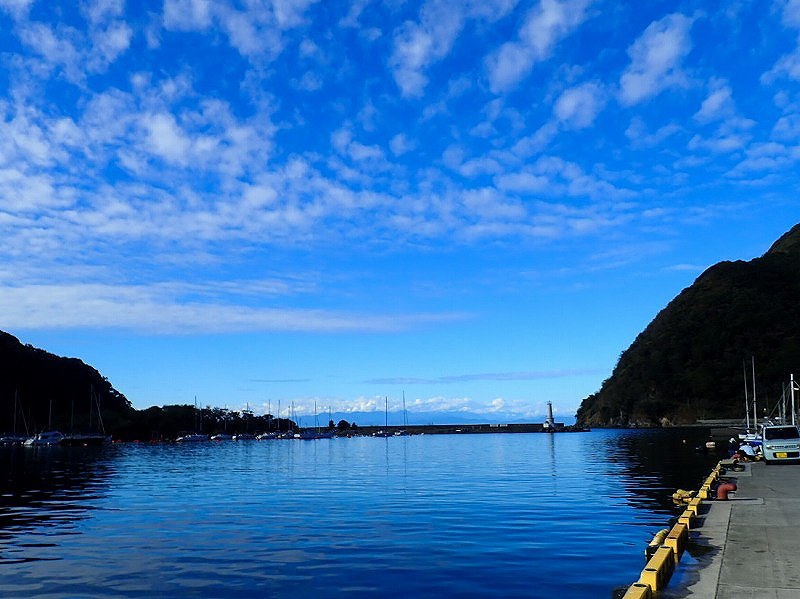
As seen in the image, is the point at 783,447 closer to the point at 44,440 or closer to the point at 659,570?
the point at 659,570

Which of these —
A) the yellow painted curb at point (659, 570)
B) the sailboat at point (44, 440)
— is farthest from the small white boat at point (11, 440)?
the yellow painted curb at point (659, 570)

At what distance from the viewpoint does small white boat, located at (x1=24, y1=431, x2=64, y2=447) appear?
173000 millimetres

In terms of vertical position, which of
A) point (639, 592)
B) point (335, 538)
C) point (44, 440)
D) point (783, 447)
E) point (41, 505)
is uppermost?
point (639, 592)

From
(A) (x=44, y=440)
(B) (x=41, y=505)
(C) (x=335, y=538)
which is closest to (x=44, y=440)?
(A) (x=44, y=440)

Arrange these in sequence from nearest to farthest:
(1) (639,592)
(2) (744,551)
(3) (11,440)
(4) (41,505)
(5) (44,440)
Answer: (1) (639,592) < (2) (744,551) < (4) (41,505) < (5) (44,440) < (3) (11,440)

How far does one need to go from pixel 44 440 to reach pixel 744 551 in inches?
7404

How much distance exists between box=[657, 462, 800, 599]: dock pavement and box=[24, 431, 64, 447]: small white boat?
178m

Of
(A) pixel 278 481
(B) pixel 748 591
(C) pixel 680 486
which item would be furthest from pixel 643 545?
(A) pixel 278 481

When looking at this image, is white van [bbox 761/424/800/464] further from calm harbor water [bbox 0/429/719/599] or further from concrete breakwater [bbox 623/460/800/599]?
concrete breakwater [bbox 623/460/800/599]

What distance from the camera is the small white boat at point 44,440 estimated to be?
568ft

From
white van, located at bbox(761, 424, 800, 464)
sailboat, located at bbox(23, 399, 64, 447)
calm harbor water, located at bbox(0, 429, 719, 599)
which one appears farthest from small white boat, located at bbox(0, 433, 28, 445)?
Result: white van, located at bbox(761, 424, 800, 464)

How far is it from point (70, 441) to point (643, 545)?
18047 cm

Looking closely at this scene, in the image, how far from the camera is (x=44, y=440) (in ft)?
579

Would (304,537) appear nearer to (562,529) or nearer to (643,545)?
(562,529)
